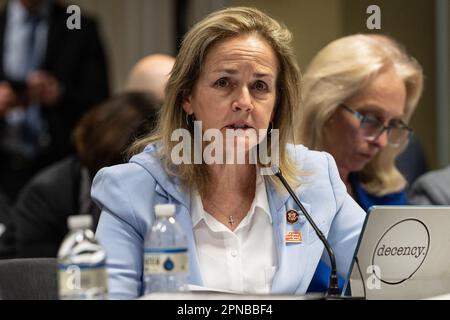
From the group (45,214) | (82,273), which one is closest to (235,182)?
(82,273)

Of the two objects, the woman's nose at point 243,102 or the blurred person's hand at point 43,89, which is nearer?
the woman's nose at point 243,102

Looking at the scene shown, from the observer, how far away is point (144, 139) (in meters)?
2.88

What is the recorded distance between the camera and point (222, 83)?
2.70 meters

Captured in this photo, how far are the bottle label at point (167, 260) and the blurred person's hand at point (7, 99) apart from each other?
332 centimetres

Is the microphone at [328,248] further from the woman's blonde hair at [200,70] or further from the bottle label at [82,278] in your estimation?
the bottle label at [82,278]

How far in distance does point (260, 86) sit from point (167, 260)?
767 mm

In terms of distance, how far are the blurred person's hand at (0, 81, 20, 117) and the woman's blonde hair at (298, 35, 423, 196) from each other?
2.12 metres

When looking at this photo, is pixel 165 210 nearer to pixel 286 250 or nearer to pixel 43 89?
pixel 286 250

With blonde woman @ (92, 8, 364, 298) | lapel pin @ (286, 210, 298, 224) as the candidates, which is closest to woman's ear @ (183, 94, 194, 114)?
blonde woman @ (92, 8, 364, 298)

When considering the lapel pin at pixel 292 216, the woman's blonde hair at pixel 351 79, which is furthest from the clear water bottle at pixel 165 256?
the woman's blonde hair at pixel 351 79

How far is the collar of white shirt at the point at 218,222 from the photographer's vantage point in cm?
267

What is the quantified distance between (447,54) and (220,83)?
3.38 meters

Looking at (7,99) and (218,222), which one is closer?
(218,222)

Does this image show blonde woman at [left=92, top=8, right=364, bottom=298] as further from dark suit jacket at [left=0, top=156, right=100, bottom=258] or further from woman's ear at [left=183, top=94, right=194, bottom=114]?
dark suit jacket at [left=0, top=156, right=100, bottom=258]
